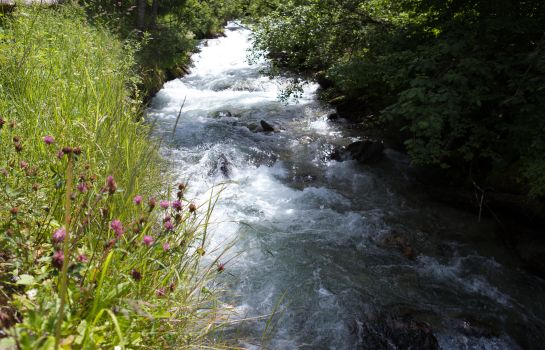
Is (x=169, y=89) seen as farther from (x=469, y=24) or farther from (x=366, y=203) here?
(x=469, y=24)

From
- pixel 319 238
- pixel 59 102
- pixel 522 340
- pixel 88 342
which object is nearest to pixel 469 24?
pixel 319 238

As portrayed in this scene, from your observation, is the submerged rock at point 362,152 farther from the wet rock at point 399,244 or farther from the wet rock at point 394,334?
the wet rock at point 394,334

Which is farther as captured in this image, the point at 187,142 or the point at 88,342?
the point at 187,142

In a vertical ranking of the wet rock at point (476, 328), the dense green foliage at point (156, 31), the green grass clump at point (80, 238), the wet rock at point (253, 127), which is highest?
the green grass clump at point (80, 238)

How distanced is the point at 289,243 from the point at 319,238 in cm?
48

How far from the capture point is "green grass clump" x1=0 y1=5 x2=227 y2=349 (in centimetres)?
130

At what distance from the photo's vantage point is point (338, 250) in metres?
5.08

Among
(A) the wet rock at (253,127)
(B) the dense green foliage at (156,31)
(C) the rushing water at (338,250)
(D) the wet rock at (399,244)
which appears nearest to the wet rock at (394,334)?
(C) the rushing water at (338,250)

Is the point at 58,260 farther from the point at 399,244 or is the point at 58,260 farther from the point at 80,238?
the point at 399,244

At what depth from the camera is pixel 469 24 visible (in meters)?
5.40

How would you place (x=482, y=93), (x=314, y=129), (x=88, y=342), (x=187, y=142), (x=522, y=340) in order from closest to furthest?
(x=88, y=342)
(x=522, y=340)
(x=482, y=93)
(x=187, y=142)
(x=314, y=129)

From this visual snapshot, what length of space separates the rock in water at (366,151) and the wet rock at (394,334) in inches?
172

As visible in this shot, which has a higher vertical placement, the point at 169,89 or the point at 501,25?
the point at 501,25

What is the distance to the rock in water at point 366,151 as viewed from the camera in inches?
308
